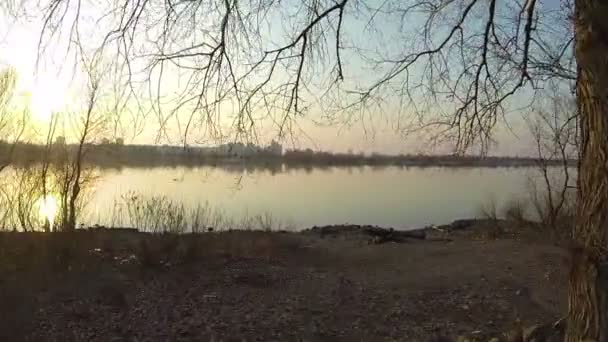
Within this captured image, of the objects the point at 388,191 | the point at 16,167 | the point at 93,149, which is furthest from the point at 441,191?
the point at 16,167

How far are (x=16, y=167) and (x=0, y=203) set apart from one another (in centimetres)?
117

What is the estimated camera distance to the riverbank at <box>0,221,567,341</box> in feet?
26.3

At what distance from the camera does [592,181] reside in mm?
3908

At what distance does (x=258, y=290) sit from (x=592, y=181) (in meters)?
6.92

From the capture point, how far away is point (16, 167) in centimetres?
1373

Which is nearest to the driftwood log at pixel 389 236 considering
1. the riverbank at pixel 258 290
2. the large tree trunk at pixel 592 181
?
the riverbank at pixel 258 290

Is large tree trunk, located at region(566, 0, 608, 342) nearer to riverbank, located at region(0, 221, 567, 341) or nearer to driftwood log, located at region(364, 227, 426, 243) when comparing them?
riverbank, located at region(0, 221, 567, 341)

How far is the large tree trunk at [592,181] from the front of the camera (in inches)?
148

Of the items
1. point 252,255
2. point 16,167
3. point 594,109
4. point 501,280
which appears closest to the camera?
point 594,109

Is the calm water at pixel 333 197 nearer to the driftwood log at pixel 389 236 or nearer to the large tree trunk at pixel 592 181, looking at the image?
the driftwood log at pixel 389 236

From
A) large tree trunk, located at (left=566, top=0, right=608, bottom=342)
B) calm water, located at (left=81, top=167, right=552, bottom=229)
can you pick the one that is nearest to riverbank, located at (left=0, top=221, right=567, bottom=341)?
large tree trunk, located at (left=566, top=0, right=608, bottom=342)

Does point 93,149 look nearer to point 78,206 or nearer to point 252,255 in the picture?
point 78,206

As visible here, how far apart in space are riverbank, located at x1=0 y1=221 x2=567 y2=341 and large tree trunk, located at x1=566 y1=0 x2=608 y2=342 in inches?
131

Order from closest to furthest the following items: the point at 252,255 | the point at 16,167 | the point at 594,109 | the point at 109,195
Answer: the point at 594,109 < the point at 252,255 < the point at 16,167 < the point at 109,195
